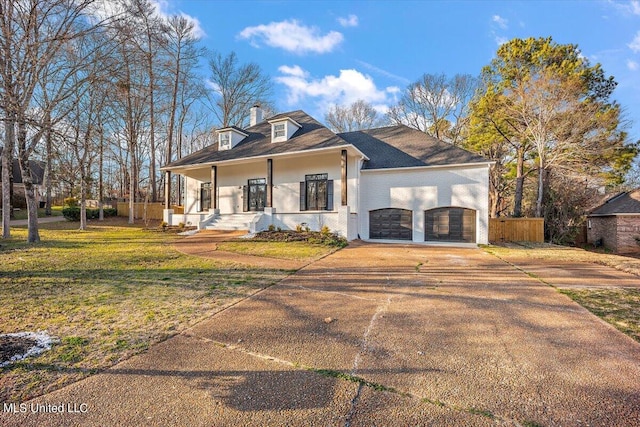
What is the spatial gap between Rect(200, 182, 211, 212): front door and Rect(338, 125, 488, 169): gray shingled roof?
31.8ft

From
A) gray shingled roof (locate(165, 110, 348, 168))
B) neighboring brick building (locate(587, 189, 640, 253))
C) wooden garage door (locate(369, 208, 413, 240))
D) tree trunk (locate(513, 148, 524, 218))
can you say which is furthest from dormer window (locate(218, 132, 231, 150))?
neighboring brick building (locate(587, 189, 640, 253))

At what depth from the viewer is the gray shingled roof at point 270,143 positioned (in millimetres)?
13826

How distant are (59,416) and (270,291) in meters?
3.09

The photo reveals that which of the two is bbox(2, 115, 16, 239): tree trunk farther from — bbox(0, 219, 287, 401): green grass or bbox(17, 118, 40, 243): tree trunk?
bbox(0, 219, 287, 401): green grass

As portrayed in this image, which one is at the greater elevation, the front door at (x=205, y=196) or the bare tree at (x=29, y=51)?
the bare tree at (x=29, y=51)

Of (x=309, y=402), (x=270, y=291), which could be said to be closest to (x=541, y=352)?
(x=309, y=402)

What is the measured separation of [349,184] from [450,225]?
17.0ft

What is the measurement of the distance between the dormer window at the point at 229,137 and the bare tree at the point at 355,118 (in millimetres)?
15139

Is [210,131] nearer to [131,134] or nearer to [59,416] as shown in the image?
[131,134]

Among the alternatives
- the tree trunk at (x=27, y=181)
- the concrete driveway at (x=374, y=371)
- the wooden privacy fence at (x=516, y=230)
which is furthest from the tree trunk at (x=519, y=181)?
the tree trunk at (x=27, y=181)

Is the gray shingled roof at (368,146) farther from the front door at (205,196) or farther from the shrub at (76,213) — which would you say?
the shrub at (76,213)

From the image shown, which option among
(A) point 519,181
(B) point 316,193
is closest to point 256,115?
(B) point 316,193

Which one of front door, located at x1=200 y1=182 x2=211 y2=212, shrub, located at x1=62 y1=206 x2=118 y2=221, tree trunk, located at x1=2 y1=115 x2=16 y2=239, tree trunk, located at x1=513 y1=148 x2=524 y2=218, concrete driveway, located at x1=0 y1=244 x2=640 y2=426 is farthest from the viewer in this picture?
shrub, located at x1=62 y1=206 x2=118 y2=221

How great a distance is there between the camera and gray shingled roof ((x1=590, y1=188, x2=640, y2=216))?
15812mm
